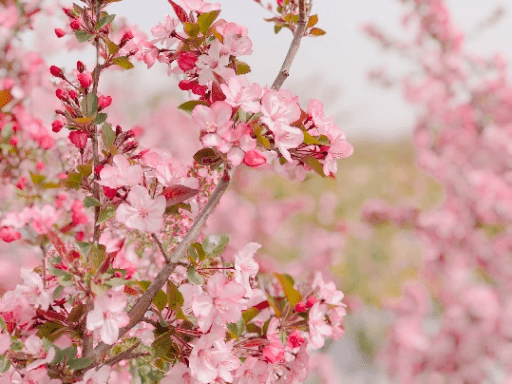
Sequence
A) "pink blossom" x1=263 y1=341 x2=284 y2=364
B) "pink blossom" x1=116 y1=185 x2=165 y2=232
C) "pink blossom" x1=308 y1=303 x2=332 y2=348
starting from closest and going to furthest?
"pink blossom" x1=116 y1=185 x2=165 y2=232 < "pink blossom" x1=263 y1=341 x2=284 y2=364 < "pink blossom" x1=308 y1=303 x2=332 y2=348

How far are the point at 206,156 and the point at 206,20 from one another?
9.9 inches

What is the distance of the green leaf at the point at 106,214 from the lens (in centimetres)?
A: 73

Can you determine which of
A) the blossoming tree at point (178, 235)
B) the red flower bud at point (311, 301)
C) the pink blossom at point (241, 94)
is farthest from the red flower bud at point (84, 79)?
the red flower bud at point (311, 301)

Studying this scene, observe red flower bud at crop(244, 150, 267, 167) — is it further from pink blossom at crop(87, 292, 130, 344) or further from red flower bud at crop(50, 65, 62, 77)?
red flower bud at crop(50, 65, 62, 77)

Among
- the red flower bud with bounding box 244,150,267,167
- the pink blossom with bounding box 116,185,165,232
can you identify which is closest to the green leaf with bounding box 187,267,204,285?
the pink blossom with bounding box 116,185,165,232

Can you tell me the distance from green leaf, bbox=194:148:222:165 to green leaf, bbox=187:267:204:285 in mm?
184

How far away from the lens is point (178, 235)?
1.01 metres

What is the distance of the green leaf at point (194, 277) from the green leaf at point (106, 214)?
0.52 feet

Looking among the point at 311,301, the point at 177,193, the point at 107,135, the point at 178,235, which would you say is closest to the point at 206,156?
the point at 177,193

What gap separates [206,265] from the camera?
91 cm

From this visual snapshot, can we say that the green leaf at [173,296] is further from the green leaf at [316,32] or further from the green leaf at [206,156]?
the green leaf at [316,32]

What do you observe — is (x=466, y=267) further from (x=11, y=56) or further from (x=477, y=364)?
(x=11, y=56)

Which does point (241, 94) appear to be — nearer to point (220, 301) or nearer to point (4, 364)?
point (220, 301)

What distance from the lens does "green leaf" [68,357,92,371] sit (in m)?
0.75
